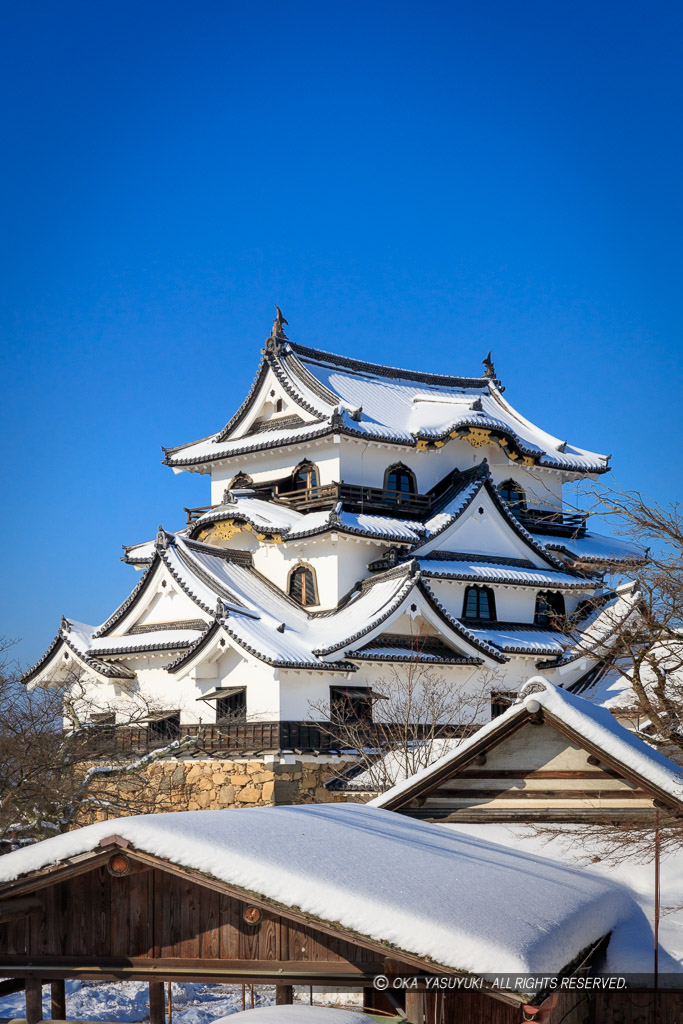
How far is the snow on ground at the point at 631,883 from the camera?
28.1 feet

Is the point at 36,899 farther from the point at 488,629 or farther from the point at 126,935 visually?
the point at 488,629

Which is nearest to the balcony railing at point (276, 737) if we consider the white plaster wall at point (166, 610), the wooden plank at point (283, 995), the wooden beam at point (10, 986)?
the white plaster wall at point (166, 610)

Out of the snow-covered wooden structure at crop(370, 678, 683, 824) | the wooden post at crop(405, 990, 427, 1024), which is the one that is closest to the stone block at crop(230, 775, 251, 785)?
the snow-covered wooden structure at crop(370, 678, 683, 824)

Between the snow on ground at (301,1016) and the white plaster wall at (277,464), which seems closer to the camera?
the snow on ground at (301,1016)

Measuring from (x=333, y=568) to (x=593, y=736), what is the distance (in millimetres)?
19836

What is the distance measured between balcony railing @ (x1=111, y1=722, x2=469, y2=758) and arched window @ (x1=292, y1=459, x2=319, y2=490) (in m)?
8.09

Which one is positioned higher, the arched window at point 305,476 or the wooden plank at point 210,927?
the arched window at point 305,476

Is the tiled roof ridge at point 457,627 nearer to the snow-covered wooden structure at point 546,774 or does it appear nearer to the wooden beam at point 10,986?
the snow-covered wooden structure at point 546,774

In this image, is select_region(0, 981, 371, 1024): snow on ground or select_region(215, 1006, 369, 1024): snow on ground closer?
select_region(215, 1006, 369, 1024): snow on ground

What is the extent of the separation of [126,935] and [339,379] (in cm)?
2841

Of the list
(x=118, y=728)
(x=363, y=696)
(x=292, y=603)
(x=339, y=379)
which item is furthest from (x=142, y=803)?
(x=339, y=379)

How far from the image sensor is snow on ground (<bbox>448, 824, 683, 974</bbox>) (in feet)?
28.1

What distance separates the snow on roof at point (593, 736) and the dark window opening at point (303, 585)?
764 inches

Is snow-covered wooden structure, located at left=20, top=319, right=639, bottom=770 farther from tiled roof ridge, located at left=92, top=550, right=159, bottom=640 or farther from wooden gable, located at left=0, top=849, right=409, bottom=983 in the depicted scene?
wooden gable, located at left=0, top=849, right=409, bottom=983
